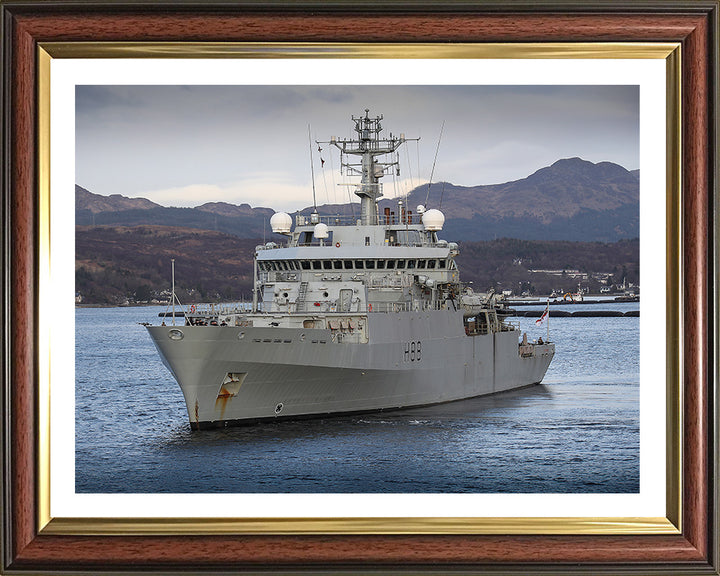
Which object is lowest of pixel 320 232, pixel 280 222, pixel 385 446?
pixel 385 446

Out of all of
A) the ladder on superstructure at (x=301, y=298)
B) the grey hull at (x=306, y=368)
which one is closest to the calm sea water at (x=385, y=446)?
the grey hull at (x=306, y=368)

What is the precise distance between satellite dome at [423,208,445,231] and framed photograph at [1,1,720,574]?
17.0 m

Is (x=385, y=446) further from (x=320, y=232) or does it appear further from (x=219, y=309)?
(x=320, y=232)

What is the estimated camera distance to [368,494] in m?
6.93

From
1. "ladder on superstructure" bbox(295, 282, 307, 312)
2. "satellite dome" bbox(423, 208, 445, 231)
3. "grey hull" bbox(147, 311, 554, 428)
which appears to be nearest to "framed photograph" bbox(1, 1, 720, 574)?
"grey hull" bbox(147, 311, 554, 428)

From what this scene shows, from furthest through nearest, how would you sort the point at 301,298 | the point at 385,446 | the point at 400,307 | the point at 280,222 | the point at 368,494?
the point at 280,222 → the point at 400,307 → the point at 301,298 → the point at 385,446 → the point at 368,494

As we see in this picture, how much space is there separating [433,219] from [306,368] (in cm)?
698

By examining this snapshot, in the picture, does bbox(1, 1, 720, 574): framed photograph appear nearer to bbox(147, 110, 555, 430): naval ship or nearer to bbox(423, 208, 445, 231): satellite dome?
bbox(147, 110, 555, 430): naval ship

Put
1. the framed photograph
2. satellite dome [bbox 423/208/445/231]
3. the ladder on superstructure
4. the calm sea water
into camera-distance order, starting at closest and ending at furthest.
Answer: the framed photograph, the calm sea water, the ladder on superstructure, satellite dome [bbox 423/208/445/231]

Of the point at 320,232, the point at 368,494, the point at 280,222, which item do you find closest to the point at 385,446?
the point at 320,232

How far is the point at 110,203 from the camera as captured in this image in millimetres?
14758

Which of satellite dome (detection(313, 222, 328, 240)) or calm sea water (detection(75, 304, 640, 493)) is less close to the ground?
satellite dome (detection(313, 222, 328, 240))

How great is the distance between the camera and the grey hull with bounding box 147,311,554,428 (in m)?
18.5

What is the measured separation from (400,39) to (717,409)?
153 inches
